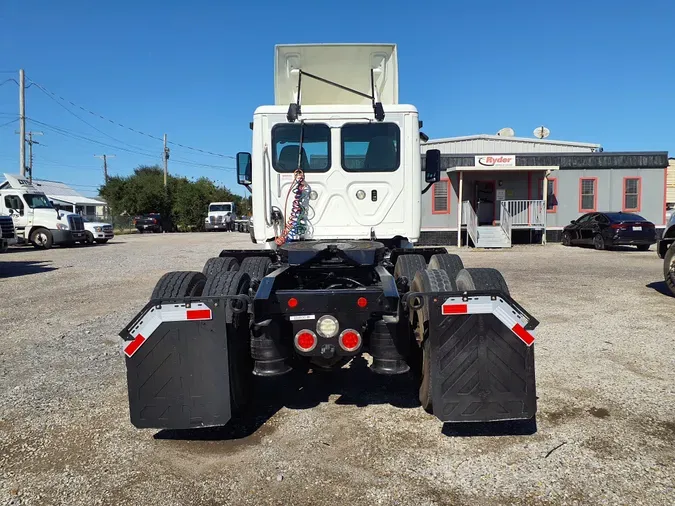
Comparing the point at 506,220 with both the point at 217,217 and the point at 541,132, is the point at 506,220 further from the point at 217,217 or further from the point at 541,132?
the point at 217,217

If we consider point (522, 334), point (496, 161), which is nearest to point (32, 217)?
point (496, 161)

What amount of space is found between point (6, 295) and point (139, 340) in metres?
8.87

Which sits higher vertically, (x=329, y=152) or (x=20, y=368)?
(x=329, y=152)

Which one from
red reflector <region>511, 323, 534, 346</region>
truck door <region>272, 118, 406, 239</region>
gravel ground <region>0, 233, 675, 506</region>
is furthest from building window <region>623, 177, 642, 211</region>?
red reflector <region>511, 323, 534, 346</region>

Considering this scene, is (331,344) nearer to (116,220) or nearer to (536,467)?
(536,467)

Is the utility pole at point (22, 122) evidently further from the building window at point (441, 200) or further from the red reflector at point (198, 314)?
the red reflector at point (198, 314)

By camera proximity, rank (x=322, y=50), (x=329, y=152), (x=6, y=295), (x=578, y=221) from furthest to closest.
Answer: (x=578, y=221)
(x=6, y=295)
(x=322, y=50)
(x=329, y=152)

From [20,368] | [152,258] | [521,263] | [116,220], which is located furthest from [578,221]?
[116,220]

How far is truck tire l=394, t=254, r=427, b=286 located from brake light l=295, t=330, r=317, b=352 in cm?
127

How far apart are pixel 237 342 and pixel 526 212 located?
19.9 m

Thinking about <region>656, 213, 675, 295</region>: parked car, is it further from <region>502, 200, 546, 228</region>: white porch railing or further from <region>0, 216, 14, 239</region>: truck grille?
<region>0, 216, 14, 239</region>: truck grille

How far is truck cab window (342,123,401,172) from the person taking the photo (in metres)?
5.54

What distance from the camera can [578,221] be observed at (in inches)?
819

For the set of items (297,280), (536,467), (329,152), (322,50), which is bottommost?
(536,467)
